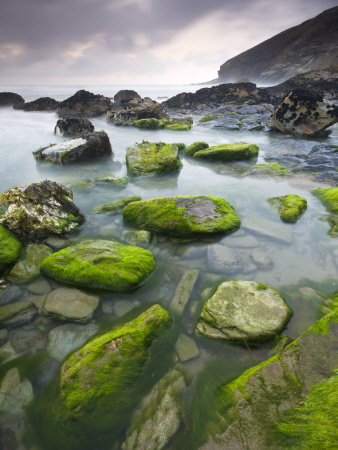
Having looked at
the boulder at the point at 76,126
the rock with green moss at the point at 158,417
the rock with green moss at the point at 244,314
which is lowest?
the rock with green moss at the point at 158,417

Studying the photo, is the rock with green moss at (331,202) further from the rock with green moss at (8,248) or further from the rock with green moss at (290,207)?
the rock with green moss at (8,248)

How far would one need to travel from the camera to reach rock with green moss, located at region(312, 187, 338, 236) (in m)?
5.02

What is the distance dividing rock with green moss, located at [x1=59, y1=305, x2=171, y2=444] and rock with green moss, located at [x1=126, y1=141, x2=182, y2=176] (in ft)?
21.5

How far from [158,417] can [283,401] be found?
1.10 meters

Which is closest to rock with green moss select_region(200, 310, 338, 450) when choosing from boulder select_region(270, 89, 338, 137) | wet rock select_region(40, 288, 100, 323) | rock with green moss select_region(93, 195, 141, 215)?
wet rock select_region(40, 288, 100, 323)

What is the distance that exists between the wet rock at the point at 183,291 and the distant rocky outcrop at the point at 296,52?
315ft

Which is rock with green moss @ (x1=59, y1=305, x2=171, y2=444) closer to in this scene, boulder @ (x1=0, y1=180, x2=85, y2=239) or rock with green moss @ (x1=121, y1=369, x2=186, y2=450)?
rock with green moss @ (x1=121, y1=369, x2=186, y2=450)

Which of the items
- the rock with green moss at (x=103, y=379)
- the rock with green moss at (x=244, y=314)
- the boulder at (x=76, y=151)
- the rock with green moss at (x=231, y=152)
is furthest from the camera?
the boulder at (x=76, y=151)

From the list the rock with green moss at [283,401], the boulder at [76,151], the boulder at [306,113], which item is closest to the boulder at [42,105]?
the boulder at [76,151]

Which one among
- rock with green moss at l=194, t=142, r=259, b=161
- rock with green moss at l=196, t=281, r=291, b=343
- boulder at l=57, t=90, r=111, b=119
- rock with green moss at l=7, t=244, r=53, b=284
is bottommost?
rock with green moss at l=196, t=281, r=291, b=343

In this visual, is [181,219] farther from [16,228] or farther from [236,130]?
[236,130]

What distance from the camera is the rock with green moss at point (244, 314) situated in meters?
2.66

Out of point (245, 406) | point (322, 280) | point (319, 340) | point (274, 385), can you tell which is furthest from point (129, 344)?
point (322, 280)

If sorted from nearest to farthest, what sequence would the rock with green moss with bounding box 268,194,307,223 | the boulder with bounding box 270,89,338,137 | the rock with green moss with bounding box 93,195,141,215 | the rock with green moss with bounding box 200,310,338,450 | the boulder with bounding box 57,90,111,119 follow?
the rock with green moss with bounding box 200,310,338,450, the rock with green moss with bounding box 268,194,307,223, the rock with green moss with bounding box 93,195,141,215, the boulder with bounding box 270,89,338,137, the boulder with bounding box 57,90,111,119
